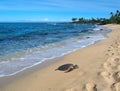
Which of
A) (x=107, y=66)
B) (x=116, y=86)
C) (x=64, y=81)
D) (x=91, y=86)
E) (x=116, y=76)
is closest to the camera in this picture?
(x=116, y=86)

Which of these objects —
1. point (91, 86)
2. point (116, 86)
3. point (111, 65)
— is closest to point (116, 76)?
point (116, 86)

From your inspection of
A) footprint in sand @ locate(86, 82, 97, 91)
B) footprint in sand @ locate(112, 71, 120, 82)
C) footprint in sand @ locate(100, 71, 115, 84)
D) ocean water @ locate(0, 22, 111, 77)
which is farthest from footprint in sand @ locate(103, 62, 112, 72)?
ocean water @ locate(0, 22, 111, 77)

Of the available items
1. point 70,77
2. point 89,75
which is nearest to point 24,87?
point 70,77

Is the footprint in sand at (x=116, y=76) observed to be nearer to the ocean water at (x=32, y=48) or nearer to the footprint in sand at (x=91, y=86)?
the footprint in sand at (x=91, y=86)

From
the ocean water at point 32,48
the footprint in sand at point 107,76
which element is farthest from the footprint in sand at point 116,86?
the ocean water at point 32,48

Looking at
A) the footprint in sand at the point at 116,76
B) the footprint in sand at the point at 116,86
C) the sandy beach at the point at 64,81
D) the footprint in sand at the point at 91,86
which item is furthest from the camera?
the footprint in sand at the point at 116,76

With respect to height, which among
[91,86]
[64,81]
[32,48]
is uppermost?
[91,86]

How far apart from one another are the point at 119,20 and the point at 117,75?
95.6 m

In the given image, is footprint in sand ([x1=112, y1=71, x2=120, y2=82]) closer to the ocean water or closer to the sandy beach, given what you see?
the sandy beach

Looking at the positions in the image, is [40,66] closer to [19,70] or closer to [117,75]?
[19,70]

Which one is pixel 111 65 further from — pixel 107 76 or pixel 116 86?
pixel 116 86

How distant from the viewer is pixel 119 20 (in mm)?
97625

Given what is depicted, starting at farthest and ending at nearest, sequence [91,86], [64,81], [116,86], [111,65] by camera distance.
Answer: [111,65], [64,81], [91,86], [116,86]

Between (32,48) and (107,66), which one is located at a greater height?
(107,66)
